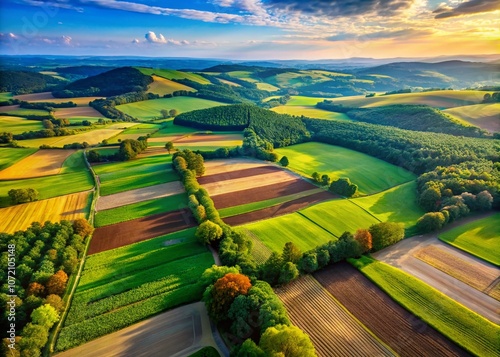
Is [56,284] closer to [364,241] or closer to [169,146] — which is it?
[364,241]

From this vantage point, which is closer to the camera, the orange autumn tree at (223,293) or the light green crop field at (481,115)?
the orange autumn tree at (223,293)

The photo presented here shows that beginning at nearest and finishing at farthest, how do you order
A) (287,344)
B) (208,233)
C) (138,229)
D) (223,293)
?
(287,344) → (223,293) → (208,233) → (138,229)

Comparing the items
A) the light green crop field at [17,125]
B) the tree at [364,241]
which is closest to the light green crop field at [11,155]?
the light green crop field at [17,125]

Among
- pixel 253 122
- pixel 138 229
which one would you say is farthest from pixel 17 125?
pixel 138 229

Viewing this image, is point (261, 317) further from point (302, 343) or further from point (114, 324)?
point (114, 324)

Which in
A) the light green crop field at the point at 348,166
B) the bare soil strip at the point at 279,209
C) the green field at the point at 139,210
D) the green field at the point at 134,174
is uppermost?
the green field at the point at 134,174

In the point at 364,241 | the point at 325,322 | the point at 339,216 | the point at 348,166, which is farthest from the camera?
the point at 348,166

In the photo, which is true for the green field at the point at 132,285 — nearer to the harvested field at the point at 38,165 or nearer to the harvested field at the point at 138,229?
the harvested field at the point at 138,229

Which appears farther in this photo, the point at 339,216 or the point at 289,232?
the point at 339,216
